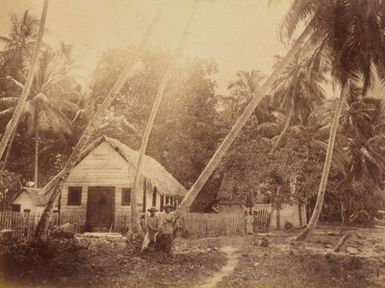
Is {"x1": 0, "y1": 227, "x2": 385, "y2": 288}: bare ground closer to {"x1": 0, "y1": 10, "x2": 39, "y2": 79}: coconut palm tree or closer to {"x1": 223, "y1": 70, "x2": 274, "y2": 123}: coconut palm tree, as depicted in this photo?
{"x1": 223, "y1": 70, "x2": 274, "y2": 123}: coconut palm tree

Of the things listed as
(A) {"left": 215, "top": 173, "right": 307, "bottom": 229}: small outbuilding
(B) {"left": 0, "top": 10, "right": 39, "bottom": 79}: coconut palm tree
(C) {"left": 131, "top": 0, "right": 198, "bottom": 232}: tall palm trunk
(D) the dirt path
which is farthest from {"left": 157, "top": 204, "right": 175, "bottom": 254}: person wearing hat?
(B) {"left": 0, "top": 10, "right": 39, "bottom": 79}: coconut palm tree

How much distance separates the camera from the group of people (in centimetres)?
785

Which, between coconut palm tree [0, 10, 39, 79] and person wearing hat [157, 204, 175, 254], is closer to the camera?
coconut palm tree [0, 10, 39, 79]

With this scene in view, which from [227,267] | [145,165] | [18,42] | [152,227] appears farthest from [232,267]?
[18,42]

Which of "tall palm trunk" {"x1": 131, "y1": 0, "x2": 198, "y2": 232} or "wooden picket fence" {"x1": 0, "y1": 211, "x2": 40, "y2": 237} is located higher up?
"tall palm trunk" {"x1": 131, "y1": 0, "x2": 198, "y2": 232}

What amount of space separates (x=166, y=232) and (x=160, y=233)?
0.11 metres

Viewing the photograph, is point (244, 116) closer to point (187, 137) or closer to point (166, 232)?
point (166, 232)

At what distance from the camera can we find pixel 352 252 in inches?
323

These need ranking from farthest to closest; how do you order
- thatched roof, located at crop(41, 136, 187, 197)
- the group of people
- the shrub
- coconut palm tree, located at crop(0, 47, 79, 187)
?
1. thatched roof, located at crop(41, 136, 187, 197)
2. coconut palm tree, located at crop(0, 47, 79, 187)
3. the group of people
4. the shrub

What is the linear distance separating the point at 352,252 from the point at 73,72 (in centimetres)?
635

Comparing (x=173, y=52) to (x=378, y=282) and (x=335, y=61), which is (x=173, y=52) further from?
(x=378, y=282)

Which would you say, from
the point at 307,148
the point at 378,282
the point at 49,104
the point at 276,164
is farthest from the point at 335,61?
the point at 49,104

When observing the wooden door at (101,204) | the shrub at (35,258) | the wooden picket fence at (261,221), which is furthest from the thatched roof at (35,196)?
the wooden picket fence at (261,221)

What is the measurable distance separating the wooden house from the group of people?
7.39ft
